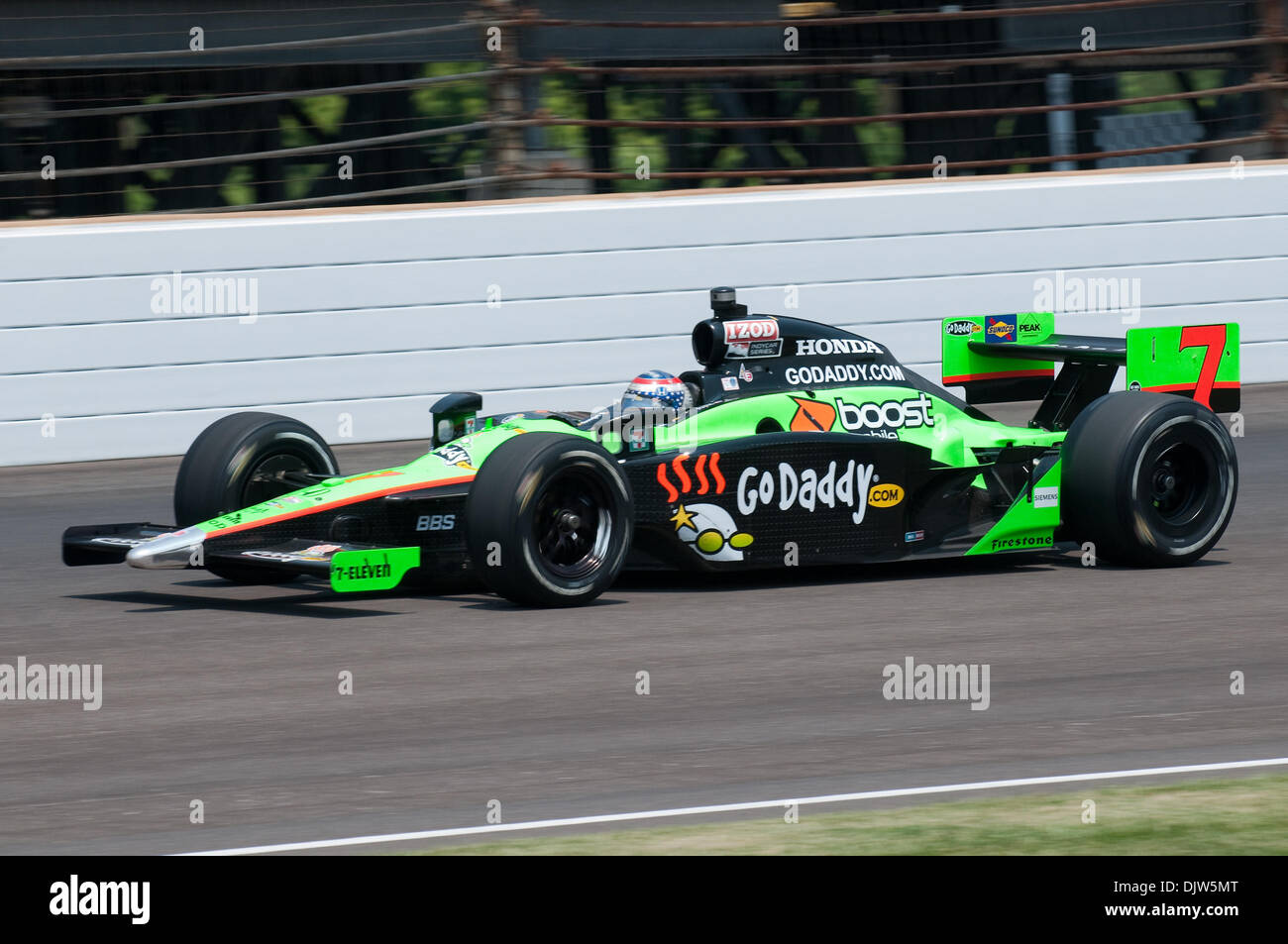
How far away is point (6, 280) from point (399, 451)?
260 cm

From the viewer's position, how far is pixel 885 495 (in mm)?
9039

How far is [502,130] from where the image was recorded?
13.8m

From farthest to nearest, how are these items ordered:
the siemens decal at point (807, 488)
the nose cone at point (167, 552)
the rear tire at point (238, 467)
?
the rear tire at point (238, 467)
the siemens decal at point (807, 488)
the nose cone at point (167, 552)

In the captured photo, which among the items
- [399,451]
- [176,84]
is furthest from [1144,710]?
[176,84]

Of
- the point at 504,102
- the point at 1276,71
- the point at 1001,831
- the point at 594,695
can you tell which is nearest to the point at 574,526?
the point at 594,695

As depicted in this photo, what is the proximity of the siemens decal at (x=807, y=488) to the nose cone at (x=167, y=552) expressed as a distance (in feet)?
7.62

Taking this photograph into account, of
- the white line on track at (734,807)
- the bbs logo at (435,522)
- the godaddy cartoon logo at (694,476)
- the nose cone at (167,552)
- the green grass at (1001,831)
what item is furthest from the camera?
the godaddy cartoon logo at (694,476)

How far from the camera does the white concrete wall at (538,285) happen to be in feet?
41.2

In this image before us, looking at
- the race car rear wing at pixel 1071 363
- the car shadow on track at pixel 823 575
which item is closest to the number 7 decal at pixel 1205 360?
the race car rear wing at pixel 1071 363

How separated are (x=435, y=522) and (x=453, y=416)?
2.75ft

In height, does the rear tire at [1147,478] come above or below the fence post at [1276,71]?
below

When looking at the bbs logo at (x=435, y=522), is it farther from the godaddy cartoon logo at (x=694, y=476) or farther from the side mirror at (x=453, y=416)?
the godaddy cartoon logo at (x=694, y=476)

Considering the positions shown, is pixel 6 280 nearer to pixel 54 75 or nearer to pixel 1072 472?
pixel 54 75

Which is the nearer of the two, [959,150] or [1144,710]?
[1144,710]
